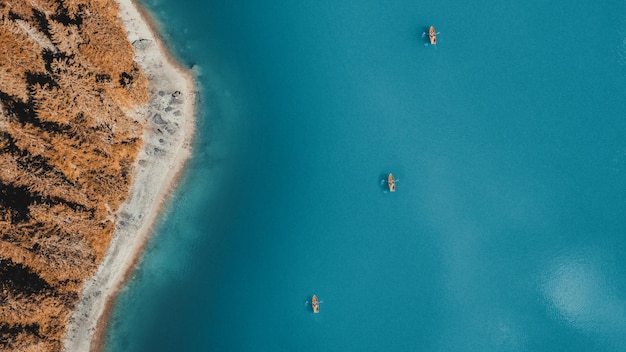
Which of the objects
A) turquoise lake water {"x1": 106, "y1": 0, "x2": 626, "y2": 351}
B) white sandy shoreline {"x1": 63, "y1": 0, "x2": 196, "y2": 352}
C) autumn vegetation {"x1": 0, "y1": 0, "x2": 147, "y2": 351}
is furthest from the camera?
turquoise lake water {"x1": 106, "y1": 0, "x2": 626, "y2": 351}

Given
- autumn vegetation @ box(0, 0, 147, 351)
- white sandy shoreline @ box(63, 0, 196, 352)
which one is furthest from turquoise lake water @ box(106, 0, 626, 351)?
autumn vegetation @ box(0, 0, 147, 351)

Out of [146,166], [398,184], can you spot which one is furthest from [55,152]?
[398,184]

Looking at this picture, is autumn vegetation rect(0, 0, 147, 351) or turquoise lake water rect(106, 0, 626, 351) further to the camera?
turquoise lake water rect(106, 0, 626, 351)

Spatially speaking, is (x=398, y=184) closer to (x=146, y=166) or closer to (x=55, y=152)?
(x=146, y=166)

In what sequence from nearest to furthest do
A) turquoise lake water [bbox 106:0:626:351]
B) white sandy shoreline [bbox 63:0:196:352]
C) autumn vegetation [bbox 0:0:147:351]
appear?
autumn vegetation [bbox 0:0:147:351]
white sandy shoreline [bbox 63:0:196:352]
turquoise lake water [bbox 106:0:626:351]

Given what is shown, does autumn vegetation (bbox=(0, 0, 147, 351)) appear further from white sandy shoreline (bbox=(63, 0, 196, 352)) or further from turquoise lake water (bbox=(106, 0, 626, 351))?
turquoise lake water (bbox=(106, 0, 626, 351))
